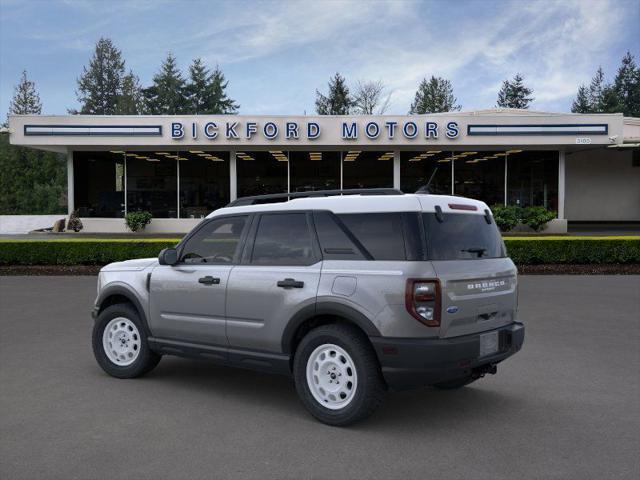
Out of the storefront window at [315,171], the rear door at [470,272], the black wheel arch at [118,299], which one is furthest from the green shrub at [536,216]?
the black wheel arch at [118,299]

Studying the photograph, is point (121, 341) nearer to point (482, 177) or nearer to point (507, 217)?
point (507, 217)

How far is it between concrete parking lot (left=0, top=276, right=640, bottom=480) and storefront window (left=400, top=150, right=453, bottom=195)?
2109 cm

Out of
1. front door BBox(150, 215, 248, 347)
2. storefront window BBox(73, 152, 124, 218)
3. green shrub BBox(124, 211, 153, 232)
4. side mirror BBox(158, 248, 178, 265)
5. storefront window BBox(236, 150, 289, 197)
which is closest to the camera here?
front door BBox(150, 215, 248, 347)

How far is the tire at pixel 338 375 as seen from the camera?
470 cm

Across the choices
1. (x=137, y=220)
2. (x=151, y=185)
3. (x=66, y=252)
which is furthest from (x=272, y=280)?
Result: (x=151, y=185)

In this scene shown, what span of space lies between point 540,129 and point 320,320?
77.7 ft

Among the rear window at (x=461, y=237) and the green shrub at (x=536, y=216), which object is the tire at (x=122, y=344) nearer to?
the rear window at (x=461, y=237)

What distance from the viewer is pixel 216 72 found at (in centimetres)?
7531

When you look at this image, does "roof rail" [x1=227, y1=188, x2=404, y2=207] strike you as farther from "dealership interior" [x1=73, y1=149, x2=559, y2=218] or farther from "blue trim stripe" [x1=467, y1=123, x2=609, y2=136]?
"dealership interior" [x1=73, y1=149, x2=559, y2=218]

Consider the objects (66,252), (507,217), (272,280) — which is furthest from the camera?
(507,217)

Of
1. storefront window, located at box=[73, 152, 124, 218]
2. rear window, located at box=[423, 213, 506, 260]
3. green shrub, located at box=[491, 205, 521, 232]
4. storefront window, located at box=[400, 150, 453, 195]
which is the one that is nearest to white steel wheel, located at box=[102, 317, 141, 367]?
rear window, located at box=[423, 213, 506, 260]

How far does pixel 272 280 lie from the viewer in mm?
5258

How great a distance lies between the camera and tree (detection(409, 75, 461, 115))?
76.4m

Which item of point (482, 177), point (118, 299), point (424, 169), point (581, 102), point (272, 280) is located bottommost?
point (118, 299)
